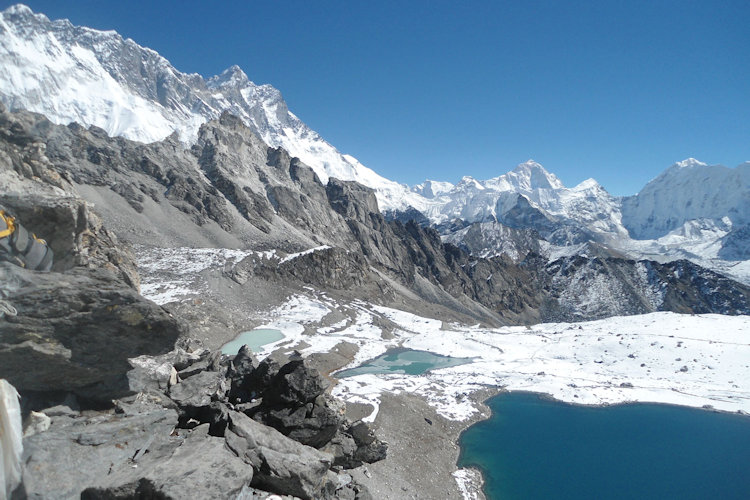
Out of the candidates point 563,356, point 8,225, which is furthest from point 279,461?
point 563,356

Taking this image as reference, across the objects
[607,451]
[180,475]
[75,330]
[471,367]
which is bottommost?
[607,451]

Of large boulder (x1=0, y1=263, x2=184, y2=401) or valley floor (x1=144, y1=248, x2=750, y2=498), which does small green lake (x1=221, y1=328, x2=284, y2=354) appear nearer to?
valley floor (x1=144, y1=248, x2=750, y2=498)

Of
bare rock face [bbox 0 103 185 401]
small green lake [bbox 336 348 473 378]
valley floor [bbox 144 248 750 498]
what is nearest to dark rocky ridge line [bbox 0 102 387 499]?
bare rock face [bbox 0 103 185 401]

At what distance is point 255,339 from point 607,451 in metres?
61.1

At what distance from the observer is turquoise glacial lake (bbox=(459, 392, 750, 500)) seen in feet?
131

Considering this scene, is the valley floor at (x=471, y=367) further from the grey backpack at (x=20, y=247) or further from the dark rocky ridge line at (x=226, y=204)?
the grey backpack at (x=20, y=247)

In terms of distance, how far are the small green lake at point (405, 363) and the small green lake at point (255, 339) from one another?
17203 mm

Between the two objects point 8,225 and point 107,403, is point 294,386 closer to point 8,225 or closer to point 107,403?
point 107,403

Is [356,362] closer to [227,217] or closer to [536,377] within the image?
[536,377]

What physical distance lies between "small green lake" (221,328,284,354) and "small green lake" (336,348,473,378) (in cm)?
1720

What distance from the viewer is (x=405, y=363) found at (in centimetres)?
8362

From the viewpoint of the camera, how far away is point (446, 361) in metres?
89.2

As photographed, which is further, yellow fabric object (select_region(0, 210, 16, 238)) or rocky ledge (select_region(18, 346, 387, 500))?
yellow fabric object (select_region(0, 210, 16, 238))

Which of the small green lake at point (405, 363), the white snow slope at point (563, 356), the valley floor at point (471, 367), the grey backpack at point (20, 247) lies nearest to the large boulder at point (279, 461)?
the grey backpack at point (20, 247)
